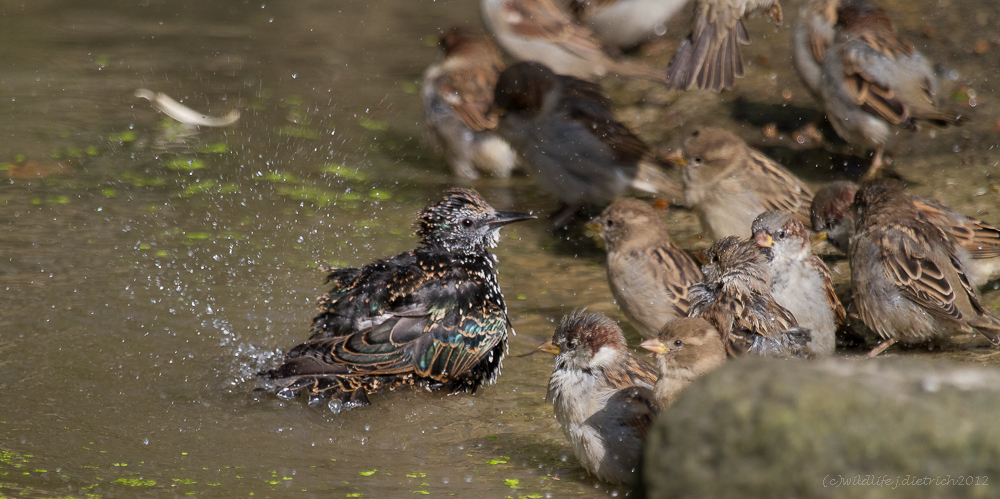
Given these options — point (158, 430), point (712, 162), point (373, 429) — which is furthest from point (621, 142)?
point (158, 430)

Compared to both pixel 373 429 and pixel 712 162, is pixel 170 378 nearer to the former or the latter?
pixel 373 429

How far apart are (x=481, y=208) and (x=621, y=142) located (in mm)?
2349

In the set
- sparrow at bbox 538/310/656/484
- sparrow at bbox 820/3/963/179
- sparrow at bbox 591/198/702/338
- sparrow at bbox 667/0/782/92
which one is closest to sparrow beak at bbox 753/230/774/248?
sparrow at bbox 591/198/702/338

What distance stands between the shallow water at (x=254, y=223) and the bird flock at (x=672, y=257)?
272mm

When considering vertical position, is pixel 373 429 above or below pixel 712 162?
below

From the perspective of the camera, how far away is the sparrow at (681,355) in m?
4.11

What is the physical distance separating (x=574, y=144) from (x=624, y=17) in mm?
3599

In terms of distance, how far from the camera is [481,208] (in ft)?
18.9

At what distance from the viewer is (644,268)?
5.89 m

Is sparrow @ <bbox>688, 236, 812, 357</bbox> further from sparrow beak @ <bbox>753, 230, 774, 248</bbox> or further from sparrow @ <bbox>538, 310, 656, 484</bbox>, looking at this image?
sparrow @ <bbox>538, 310, 656, 484</bbox>

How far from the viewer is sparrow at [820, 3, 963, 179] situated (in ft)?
24.5

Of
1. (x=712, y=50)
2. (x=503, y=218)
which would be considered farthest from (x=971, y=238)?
(x=503, y=218)

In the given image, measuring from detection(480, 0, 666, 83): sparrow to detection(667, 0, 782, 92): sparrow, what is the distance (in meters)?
2.03

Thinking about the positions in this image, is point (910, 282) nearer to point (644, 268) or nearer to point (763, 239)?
point (763, 239)
